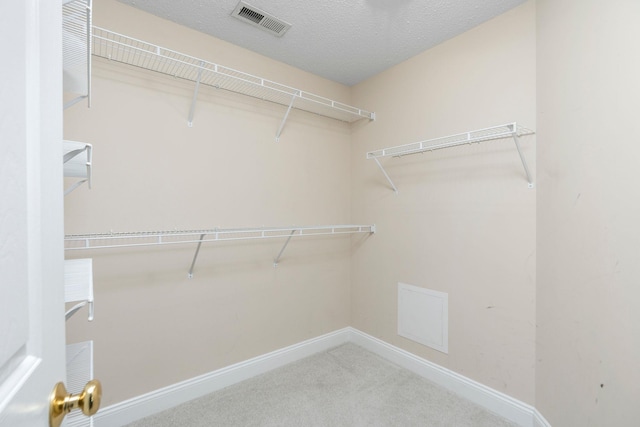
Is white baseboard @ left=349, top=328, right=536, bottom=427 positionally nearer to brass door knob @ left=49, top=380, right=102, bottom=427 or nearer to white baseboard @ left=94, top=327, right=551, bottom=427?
white baseboard @ left=94, top=327, right=551, bottom=427

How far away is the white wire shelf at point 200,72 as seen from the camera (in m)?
1.67

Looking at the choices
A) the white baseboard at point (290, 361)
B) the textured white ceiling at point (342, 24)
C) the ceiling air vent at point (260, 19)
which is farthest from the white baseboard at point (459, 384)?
the ceiling air vent at point (260, 19)

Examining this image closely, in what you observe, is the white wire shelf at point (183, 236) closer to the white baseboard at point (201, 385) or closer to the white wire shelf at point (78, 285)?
the white wire shelf at point (78, 285)

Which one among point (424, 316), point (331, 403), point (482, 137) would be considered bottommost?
point (331, 403)

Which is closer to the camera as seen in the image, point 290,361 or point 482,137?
point 482,137

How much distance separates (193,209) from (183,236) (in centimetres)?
18

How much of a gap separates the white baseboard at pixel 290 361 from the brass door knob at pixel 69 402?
158cm

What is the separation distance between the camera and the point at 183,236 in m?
1.97

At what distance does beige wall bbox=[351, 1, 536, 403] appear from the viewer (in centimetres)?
177

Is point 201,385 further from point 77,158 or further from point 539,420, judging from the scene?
point 539,420

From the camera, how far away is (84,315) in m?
1.64

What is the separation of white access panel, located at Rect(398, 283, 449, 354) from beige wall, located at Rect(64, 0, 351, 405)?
2.16ft

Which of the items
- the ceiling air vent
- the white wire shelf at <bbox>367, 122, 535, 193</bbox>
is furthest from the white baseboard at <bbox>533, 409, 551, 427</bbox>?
the ceiling air vent

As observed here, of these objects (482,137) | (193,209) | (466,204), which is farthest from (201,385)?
(482,137)
